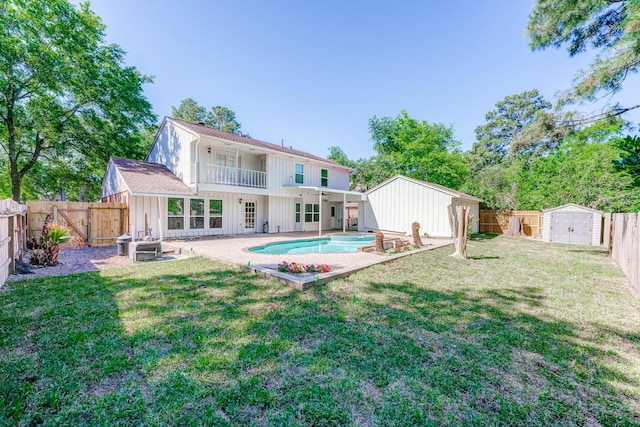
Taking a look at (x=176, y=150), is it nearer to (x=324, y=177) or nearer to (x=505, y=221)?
(x=324, y=177)

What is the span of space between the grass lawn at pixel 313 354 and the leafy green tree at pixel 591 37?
6663 millimetres

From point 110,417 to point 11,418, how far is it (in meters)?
0.74

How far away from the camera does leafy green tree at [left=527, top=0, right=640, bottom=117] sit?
7.65 m

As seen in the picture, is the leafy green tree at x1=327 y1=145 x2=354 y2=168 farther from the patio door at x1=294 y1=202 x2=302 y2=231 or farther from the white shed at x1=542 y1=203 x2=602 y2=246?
the white shed at x1=542 y1=203 x2=602 y2=246

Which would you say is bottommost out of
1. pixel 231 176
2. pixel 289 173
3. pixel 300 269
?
pixel 300 269

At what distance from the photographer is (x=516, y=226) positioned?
18.1 metres

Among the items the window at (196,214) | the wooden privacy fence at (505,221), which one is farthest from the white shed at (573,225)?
the window at (196,214)

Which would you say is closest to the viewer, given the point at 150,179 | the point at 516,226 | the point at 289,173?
the point at 150,179

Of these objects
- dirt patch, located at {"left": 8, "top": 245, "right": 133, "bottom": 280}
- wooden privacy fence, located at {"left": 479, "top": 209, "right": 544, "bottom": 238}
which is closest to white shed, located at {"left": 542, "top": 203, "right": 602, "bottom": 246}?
wooden privacy fence, located at {"left": 479, "top": 209, "right": 544, "bottom": 238}

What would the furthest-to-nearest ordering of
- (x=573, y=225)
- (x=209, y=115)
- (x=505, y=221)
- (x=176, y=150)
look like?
(x=209, y=115)
(x=505, y=221)
(x=176, y=150)
(x=573, y=225)

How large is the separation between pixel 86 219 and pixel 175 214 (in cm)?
340

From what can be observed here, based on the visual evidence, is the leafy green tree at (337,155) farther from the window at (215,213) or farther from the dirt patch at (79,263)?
the dirt patch at (79,263)

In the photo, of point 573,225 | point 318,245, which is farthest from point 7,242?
point 573,225

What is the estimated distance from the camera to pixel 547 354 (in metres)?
3.17
